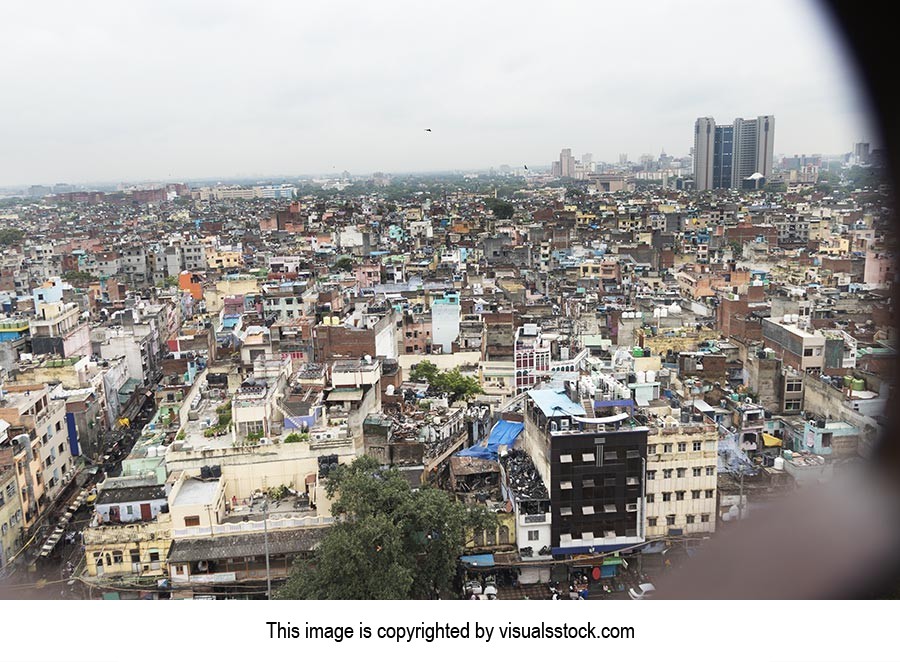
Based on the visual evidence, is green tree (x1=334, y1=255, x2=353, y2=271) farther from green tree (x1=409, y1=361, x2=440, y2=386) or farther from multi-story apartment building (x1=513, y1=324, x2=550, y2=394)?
multi-story apartment building (x1=513, y1=324, x2=550, y2=394)

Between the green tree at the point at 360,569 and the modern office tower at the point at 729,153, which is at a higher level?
the modern office tower at the point at 729,153

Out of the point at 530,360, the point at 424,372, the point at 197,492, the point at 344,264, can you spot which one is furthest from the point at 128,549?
the point at 344,264

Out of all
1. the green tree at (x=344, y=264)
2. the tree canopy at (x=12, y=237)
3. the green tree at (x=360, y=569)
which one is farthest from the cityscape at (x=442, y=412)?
the tree canopy at (x=12, y=237)

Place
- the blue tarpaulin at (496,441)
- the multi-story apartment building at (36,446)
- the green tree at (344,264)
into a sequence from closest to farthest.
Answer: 1. the multi-story apartment building at (36,446)
2. the blue tarpaulin at (496,441)
3. the green tree at (344,264)

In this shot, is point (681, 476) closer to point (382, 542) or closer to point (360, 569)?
point (382, 542)

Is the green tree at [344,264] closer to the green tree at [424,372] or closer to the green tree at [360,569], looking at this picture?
the green tree at [424,372]

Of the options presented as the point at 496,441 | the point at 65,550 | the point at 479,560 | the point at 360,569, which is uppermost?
the point at 360,569
